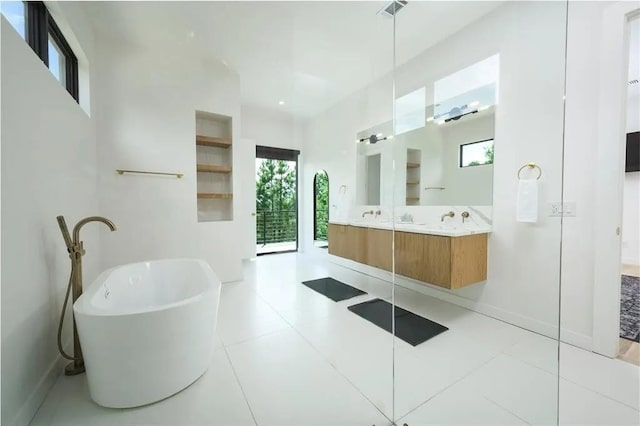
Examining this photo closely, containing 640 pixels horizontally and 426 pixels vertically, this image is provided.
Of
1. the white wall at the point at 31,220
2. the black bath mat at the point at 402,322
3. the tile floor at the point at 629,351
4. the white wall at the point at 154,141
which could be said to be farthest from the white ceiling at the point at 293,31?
the tile floor at the point at 629,351

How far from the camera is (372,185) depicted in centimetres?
364

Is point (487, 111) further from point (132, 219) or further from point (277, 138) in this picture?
point (132, 219)

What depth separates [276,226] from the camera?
183 inches

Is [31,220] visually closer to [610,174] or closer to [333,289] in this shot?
[333,289]

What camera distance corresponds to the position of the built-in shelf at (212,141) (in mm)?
3316

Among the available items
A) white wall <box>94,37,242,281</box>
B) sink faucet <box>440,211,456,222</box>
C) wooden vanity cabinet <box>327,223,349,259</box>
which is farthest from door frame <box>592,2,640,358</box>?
white wall <box>94,37,242,281</box>

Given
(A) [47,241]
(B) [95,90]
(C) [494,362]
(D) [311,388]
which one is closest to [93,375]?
(A) [47,241]

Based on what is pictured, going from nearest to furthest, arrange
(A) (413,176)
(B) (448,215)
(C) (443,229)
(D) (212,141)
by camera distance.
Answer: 1. (C) (443,229)
2. (B) (448,215)
3. (A) (413,176)
4. (D) (212,141)

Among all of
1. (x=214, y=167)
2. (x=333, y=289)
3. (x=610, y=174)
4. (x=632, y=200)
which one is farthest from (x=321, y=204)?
(x=632, y=200)

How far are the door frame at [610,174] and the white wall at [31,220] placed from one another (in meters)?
3.35

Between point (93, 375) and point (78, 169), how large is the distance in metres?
1.66

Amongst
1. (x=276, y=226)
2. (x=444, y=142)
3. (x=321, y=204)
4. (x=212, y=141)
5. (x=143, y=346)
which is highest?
(x=212, y=141)

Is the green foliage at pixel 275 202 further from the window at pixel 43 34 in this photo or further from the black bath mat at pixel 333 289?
the window at pixel 43 34

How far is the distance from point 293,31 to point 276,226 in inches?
118
